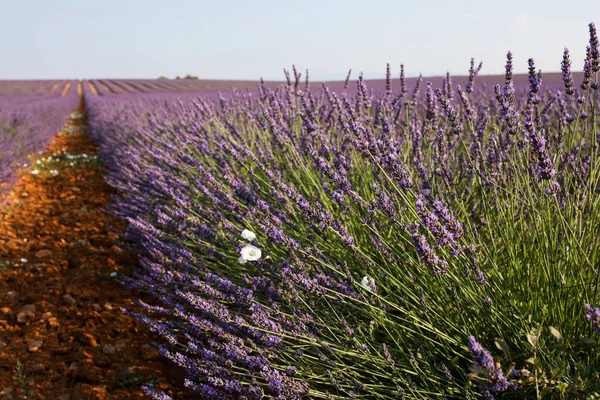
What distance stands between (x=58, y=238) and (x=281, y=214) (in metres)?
3.19

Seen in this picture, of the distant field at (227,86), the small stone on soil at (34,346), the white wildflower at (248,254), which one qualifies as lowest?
the small stone on soil at (34,346)

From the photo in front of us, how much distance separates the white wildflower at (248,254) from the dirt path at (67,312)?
0.84m

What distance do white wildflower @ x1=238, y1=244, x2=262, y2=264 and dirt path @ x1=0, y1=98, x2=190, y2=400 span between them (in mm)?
844

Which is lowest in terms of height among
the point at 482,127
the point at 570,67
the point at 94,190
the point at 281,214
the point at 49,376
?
the point at 49,376

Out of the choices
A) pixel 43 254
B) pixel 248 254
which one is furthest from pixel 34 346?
pixel 248 254

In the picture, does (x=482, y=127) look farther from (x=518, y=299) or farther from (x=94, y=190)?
(x=94, y=190)

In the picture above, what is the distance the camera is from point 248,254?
5.89 feet

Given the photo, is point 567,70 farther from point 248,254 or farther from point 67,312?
point 67,312

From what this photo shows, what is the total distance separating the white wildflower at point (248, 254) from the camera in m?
1.75

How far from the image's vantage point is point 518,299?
162cm

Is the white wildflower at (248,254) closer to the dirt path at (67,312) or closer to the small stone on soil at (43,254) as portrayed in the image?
the dirt path at (67,312)

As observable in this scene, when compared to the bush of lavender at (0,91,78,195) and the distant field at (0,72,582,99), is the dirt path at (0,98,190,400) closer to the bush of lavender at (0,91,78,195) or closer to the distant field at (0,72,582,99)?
the bush of lavender at (0,91,78,195)

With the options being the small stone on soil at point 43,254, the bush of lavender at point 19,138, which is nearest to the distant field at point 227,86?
the bush of lavender at point 19,138

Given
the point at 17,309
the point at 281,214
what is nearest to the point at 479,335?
the point at 281,214
